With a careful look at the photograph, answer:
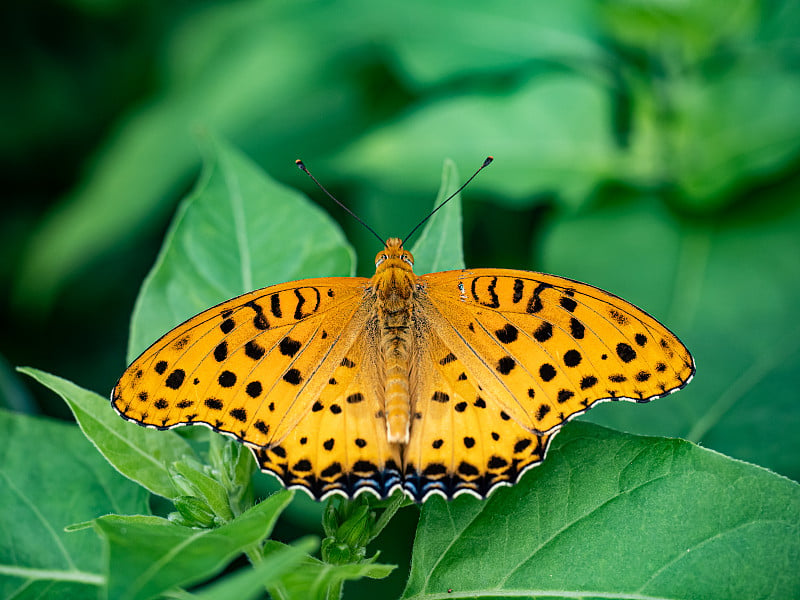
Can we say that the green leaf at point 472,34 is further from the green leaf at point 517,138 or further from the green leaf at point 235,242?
the green leaf at point 235,242

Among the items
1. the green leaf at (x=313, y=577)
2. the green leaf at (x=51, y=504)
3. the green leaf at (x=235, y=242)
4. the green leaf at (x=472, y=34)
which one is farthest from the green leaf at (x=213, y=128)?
the green leaf at (x=313, y=577)

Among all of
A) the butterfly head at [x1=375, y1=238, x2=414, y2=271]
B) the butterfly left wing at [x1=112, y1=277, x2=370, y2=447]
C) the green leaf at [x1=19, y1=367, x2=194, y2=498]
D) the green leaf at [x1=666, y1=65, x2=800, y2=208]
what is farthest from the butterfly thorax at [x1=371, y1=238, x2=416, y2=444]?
the green leaf at [x1=666, y1=65, x2=800, y2=208]

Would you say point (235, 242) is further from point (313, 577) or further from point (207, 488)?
point (313, 577)

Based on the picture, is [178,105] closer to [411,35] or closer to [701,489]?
[411,35]

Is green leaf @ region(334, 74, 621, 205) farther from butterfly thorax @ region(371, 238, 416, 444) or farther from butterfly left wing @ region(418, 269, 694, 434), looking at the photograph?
butterfly left wing @ region(418, 269, 694, 434)

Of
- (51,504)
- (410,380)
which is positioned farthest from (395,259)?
(51,504)

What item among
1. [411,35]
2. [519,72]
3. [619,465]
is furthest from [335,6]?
[619,465]
